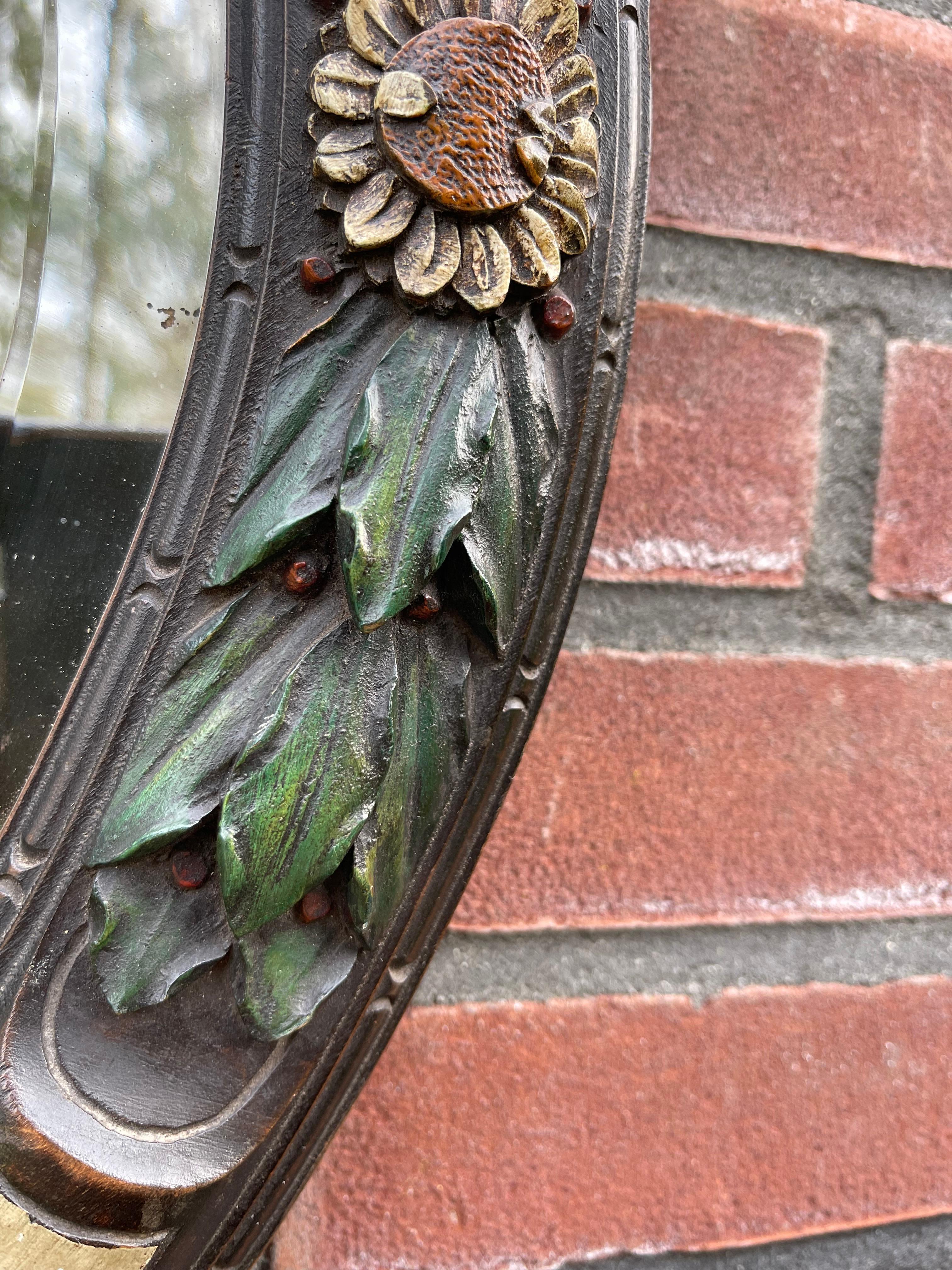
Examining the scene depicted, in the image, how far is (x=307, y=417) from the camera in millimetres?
203

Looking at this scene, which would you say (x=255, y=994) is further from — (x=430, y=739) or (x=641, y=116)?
(x=641, y=116)

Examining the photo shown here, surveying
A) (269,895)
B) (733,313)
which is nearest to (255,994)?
(269,895)

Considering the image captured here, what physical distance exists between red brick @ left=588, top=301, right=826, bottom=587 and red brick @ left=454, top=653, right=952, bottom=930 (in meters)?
0.03

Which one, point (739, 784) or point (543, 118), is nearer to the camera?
point (543, 118)

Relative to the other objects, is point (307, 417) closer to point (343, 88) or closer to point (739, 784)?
point (343, 88)

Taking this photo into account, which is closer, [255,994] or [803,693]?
[255,994]

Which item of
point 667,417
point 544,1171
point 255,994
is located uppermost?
point 667,417

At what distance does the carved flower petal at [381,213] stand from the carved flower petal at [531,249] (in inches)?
0.9

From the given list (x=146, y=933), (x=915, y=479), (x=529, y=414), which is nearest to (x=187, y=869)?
(x=146, y=933)

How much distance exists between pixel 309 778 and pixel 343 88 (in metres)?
0.14

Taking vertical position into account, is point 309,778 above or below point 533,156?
below

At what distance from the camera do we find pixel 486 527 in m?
0.21

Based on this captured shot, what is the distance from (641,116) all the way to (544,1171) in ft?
1.00

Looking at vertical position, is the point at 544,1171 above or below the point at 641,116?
below
